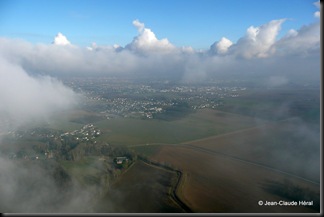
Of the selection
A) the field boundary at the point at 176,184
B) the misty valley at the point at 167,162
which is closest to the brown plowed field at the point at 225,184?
→ the misty valley at the point at 167,162

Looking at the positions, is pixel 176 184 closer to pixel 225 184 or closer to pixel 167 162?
pixel 225 184

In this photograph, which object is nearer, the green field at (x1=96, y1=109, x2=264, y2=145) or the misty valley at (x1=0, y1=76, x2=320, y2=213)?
the misty valley at (x1=0, y1=76, x2=320, y2=213)

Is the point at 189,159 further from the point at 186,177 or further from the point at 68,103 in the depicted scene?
the point at 68,103

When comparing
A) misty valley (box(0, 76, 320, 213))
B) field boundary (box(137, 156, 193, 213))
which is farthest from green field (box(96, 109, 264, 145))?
field boundary (box(137, 156, 193, 213))

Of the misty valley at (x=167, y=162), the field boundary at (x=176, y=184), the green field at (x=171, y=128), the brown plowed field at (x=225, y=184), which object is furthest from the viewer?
the green field at (x=171, y=128)

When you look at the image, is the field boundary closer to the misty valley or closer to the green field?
the misty valley

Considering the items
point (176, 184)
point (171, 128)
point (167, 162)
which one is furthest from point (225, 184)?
point (171, 128)

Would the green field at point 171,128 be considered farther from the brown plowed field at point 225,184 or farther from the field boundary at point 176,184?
the brown plowed field at point 225,184

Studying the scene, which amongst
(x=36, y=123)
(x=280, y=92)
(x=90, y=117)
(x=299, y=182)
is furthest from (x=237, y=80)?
(x=299, y=182)
